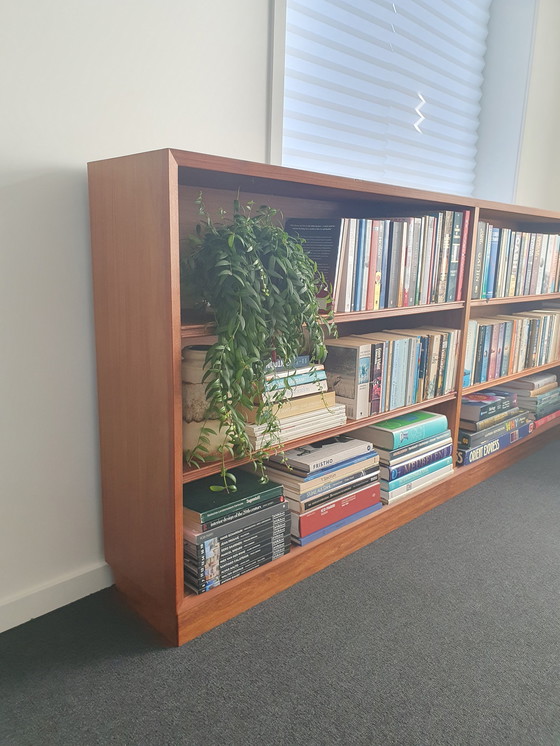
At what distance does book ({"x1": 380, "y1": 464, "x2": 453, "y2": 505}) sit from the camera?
6.80 ft

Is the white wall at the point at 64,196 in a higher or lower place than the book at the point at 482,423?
higher

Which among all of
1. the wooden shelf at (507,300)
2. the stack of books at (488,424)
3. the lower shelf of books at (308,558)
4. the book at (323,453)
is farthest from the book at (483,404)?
the book at (323,453)

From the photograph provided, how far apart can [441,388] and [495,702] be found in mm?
1209

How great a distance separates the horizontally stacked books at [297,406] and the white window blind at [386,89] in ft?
2.85

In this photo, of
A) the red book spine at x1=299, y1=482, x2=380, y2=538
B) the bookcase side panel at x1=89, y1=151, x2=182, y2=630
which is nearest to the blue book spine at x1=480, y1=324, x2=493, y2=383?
the red book spine at x1=299, y1=482, x2=380, y2=538

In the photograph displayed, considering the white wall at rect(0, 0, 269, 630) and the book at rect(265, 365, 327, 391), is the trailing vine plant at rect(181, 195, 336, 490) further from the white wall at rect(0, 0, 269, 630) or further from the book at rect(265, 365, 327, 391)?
the white wall at rect(0, 0, 269, 630)

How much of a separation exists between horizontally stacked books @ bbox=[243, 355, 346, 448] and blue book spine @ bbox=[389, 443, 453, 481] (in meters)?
0.35

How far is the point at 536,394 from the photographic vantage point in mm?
2980

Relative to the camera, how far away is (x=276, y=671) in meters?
1.37

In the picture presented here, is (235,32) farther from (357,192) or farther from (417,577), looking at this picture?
(417,577)

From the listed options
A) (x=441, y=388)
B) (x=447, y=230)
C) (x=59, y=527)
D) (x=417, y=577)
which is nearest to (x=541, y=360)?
(x=441, y=388)

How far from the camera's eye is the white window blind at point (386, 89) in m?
2.14

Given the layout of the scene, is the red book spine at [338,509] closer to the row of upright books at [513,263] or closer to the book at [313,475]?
the book at [313,475]

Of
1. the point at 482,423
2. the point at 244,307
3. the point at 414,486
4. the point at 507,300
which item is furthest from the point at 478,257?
the point at 244,307
